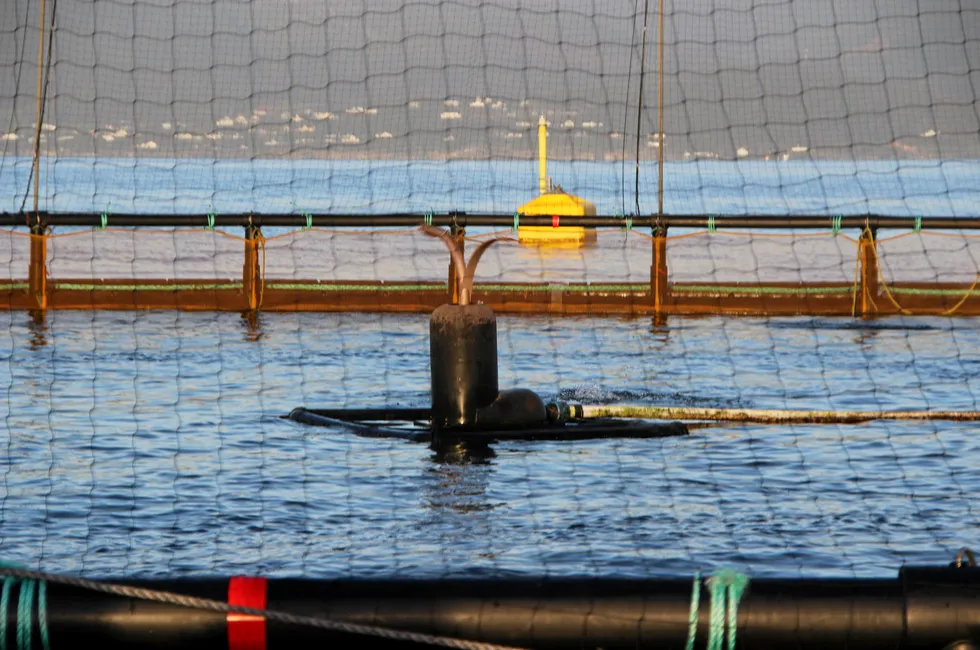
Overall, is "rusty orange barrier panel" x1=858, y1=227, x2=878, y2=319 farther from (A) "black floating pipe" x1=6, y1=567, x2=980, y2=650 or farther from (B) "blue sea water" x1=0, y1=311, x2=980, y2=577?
(A) "black floating pipe" x1=6, y1=567, x2=980, y2=650

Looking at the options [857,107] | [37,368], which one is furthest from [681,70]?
[37,368]

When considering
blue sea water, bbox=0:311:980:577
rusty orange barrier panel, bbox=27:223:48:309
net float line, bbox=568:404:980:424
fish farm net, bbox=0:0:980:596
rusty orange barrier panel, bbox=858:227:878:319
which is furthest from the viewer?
rusty orange barrier panel, bbox=27:223:48:309

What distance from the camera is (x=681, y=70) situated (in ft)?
33.3

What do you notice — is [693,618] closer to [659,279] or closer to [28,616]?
[28,616]

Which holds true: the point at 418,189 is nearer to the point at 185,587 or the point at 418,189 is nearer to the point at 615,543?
the point at 615,543

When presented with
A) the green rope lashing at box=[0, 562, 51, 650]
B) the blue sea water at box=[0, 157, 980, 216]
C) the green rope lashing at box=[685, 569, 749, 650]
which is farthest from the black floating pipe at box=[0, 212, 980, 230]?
the blue sea water at box=[0, 157, 980, 216]

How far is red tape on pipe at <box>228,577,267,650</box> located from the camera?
393 cm

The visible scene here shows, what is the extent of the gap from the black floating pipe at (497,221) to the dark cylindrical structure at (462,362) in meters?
0.84

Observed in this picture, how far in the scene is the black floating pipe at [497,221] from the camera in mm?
7363

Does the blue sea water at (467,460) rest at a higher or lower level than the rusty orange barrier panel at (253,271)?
lower

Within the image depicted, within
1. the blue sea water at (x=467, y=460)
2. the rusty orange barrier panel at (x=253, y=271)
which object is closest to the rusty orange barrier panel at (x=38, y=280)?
the blue sea water at (x=467, y=460)

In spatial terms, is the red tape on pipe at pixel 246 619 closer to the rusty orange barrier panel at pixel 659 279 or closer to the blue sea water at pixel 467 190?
the rusty orange barrier panel at pixel 659 279

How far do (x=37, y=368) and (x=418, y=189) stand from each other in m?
18.7

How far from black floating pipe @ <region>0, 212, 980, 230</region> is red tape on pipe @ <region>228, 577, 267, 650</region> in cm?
342
